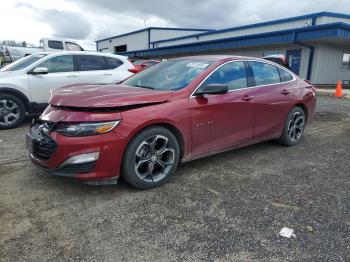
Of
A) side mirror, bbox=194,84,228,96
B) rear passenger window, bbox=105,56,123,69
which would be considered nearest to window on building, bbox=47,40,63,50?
rear passenger window, bbox=105,56,123,69

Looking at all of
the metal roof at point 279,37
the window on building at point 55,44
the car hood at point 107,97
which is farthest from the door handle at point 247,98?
the window on building at point 55,44

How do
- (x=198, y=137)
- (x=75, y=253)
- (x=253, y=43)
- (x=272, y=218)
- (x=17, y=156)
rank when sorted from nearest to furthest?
1. (x=75, y=253)
2. (x=272, y=218)
3. (x=198, y=137)
4. (x=17, y=156)
5. (x=253, y=43)

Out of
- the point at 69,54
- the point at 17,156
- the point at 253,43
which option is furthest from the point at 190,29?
the point at 17,156

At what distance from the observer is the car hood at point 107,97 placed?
339cm

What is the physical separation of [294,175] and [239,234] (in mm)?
1771

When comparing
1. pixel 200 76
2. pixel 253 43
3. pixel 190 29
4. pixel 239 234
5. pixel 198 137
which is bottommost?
pixel 239 234

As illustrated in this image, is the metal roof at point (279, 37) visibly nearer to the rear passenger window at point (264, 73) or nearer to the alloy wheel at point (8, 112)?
the rear passenger window at point (264, 73)

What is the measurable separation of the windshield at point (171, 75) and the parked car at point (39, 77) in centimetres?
303

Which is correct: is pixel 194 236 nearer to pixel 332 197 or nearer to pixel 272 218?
pixel 272 218

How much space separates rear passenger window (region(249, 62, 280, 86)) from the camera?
4.91m

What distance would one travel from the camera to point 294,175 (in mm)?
4297

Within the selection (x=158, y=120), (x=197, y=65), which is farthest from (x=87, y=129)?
(x=197, y=65)

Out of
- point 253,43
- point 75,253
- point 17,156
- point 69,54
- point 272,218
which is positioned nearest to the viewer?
point 75,253

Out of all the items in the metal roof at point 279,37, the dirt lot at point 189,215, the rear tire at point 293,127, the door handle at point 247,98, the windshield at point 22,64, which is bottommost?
the dirt lot at point 189,215
